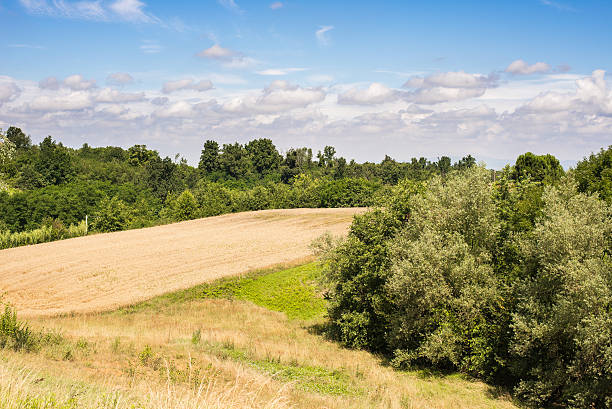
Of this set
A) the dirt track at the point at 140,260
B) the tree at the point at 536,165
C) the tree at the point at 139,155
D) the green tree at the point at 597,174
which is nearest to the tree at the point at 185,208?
the dirt track at the point at 140,260

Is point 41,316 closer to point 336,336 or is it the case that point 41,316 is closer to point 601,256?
point 336,336

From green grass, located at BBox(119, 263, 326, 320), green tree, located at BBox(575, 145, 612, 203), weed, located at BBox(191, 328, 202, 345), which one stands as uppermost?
green tree, located at BBox(575, 145, 612, 203)

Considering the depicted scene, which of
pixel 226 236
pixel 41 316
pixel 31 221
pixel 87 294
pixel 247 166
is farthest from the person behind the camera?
pixel 247 166

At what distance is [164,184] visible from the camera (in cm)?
13325

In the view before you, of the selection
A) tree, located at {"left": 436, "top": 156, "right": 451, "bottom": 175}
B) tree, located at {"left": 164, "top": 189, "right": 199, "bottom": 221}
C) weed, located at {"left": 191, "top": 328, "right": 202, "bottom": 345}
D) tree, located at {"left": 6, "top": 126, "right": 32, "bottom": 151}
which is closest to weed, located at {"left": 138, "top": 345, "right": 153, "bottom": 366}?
weed, located at {"left": 191, "top": 328, "right": 202, "bottom": 345}

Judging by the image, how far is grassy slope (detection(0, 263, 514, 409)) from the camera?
8242mm

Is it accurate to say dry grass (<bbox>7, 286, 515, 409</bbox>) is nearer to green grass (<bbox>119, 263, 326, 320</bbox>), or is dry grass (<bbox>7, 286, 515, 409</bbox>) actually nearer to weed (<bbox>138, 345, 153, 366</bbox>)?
weed (<bbox>138, 345, 153, 366</bbox>)

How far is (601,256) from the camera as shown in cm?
2228

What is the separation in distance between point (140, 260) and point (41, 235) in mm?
37930

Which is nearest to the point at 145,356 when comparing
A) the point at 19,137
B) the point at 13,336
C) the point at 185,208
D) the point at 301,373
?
the point at 13,336

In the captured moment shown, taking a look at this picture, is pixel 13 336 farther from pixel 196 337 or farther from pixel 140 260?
pixel 140 260

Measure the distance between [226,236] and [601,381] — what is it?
60.2m

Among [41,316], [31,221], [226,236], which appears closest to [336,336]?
[41,316]

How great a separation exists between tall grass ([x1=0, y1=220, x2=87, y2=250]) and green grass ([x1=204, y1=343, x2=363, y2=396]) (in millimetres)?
72379
